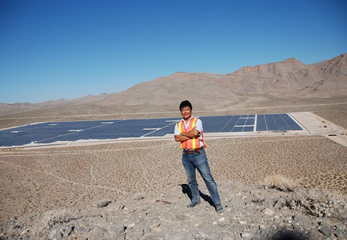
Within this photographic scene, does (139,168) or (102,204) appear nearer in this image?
(102,204)

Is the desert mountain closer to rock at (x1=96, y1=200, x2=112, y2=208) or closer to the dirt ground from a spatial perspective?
the dirt ground

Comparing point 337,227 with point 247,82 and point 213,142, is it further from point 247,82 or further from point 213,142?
point 247,82

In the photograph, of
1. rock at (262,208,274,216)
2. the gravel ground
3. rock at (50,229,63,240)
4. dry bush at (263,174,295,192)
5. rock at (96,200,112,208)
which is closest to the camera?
rock at (50,229,63,240)

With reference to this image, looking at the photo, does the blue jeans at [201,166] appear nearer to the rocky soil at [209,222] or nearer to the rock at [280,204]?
the rocky soil at [209,222]

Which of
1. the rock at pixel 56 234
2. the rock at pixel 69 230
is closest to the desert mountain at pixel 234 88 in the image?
the rock at pixel 69 230

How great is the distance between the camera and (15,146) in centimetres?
2205

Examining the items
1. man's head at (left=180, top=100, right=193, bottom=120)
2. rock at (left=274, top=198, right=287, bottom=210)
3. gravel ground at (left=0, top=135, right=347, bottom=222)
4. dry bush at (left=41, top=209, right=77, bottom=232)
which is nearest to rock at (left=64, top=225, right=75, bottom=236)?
dry bush at (left=41, top=209, right=77, bottom=232)

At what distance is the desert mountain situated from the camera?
77438 mm

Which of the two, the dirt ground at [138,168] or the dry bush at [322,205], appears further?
the dirt ground at [138,168]

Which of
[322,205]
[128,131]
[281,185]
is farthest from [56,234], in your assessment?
[128,131]

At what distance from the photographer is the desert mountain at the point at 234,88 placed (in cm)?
7744

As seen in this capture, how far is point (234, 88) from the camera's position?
131 meters

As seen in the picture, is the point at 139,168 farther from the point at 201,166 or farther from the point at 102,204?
the point at 201,166

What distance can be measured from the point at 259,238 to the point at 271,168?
27.4 ft
